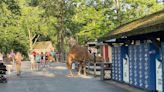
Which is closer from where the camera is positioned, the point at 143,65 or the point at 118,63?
the point at 143,65

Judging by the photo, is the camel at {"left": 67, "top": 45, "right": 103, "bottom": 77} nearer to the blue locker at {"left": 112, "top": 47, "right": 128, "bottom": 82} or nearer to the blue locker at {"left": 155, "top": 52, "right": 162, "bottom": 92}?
Result: the blue locker at {"left": 112, "top": 47, "right": 128, "bottom": 82}

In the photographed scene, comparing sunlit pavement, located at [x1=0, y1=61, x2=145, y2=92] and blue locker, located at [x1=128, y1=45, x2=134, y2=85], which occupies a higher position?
blue locker, located at [x1=128, y1=45, x2=134, y2=85]

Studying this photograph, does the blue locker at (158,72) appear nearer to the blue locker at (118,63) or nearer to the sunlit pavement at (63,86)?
the sunlit pavement at (63,86)

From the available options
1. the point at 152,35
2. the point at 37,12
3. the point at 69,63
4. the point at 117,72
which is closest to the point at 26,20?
the point at 37,12

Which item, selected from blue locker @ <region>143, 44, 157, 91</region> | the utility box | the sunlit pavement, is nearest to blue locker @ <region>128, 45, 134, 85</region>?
the utility box

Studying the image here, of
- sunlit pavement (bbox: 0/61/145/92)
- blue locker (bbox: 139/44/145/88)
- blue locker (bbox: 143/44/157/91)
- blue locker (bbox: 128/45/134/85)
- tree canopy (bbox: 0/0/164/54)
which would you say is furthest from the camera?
tree canopy (bbox: 0/0/164/54)

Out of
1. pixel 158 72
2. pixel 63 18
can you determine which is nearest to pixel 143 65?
pixel 158 72

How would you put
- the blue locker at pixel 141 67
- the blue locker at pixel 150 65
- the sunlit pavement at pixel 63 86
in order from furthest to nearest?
1. the sunlit pavement at pixel 63 86
2. the blue locker at pixel 141 67
3. the blue locker at pixel 150 65

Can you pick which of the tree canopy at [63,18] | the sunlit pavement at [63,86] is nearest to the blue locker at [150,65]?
the sunlit pavement at [63,86]

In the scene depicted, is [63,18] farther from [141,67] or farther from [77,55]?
[141,67]

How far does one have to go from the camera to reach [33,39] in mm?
117062

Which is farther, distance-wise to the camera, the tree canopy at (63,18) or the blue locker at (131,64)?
the tree canopy at (63,18)

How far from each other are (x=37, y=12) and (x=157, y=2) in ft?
184

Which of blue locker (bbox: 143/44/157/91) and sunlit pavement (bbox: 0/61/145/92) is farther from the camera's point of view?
sunlit pavement (bbox: 0/61/145/92)
